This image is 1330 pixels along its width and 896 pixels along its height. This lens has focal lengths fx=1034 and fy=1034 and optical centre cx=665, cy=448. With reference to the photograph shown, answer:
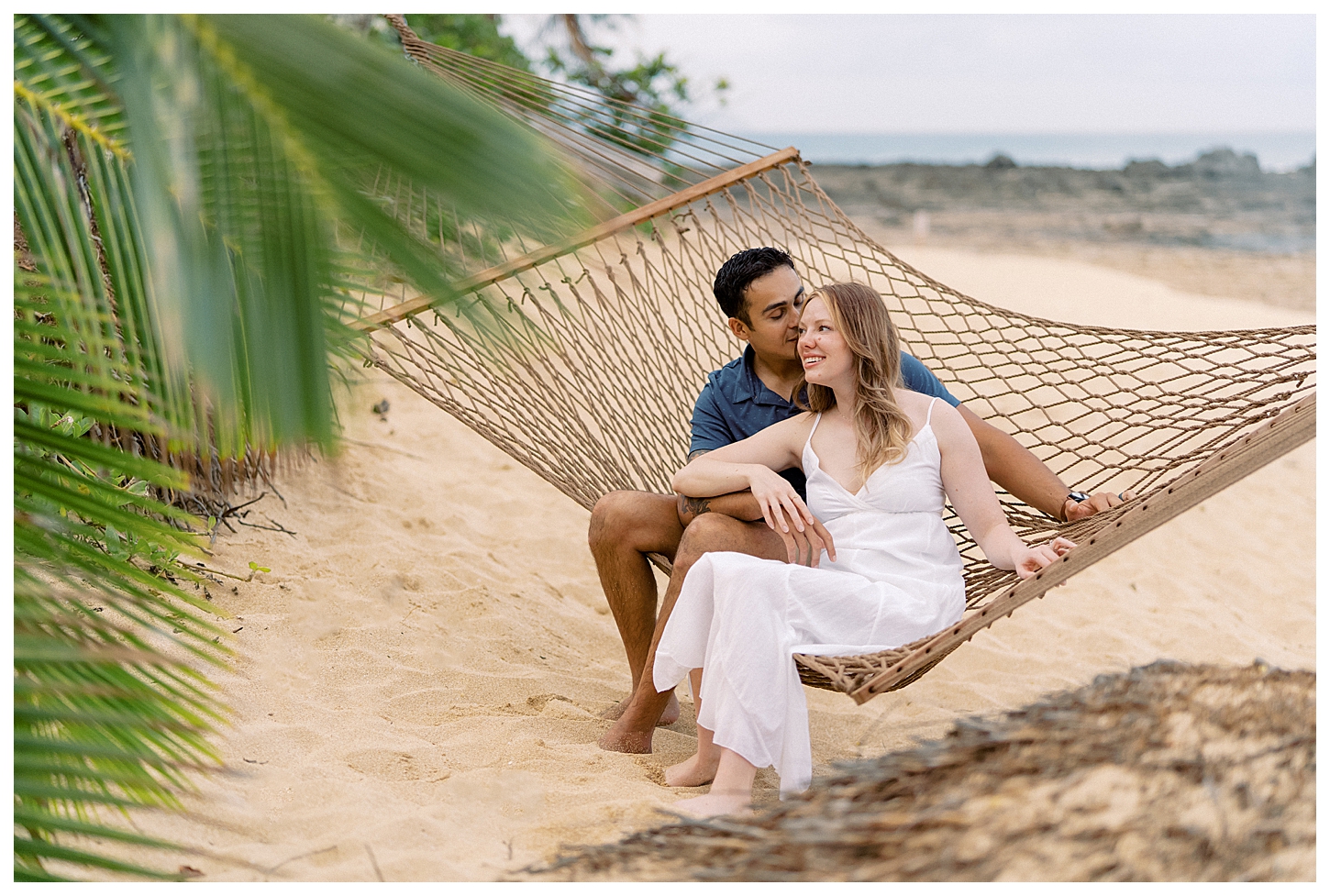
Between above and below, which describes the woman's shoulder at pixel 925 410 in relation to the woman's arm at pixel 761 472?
above

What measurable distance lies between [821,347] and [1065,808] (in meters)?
0.93

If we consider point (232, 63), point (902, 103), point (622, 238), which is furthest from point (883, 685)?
point (902, 103)

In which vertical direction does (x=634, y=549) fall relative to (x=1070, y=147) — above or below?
below

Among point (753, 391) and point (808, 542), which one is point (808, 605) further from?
point (753, 391)

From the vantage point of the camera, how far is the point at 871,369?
6.10 feet

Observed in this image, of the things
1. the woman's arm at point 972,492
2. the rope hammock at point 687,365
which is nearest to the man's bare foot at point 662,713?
the rope hammock at point 687,365

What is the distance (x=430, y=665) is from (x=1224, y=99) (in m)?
47.4

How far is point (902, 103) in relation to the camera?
40500mm

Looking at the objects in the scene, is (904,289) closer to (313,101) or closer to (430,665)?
(430,665)

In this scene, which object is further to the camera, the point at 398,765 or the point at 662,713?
the point at 662,713

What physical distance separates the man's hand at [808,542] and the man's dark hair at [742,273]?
1.57 feet

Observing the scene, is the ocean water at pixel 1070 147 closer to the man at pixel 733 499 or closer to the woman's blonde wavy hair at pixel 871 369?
the man at pixel 733 499

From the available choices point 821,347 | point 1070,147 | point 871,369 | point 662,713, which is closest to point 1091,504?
point 871,369

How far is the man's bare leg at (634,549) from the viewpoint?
1.98 m
